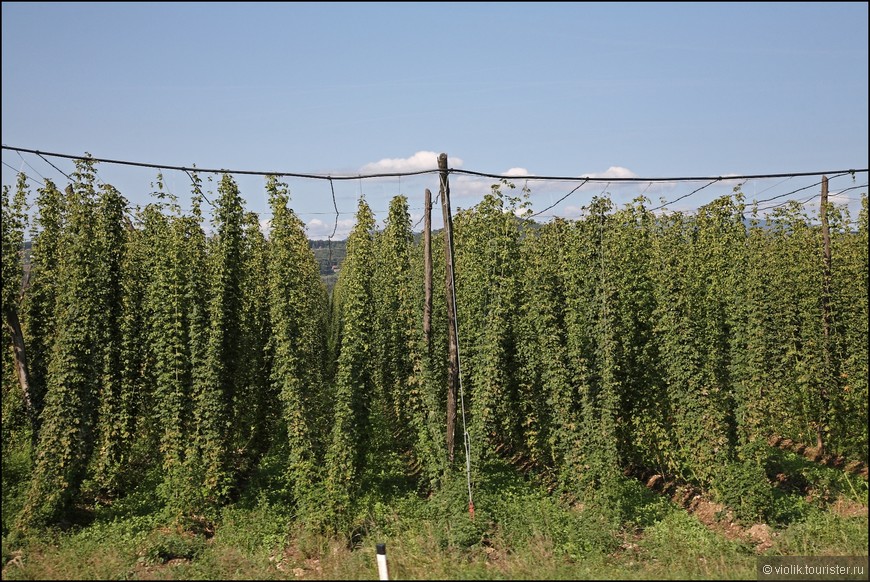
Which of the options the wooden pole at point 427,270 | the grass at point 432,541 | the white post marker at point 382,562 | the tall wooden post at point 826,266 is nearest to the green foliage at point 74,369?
the grass at point 432,541

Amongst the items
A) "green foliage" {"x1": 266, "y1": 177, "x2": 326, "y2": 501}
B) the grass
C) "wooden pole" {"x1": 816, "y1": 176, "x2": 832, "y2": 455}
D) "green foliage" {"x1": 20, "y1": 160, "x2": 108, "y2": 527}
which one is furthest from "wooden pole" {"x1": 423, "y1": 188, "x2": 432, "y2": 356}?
"wooden pole" {"x1": 816, "y1": 176, "x2": 832, "y2": 455}

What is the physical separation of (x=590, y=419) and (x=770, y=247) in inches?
282

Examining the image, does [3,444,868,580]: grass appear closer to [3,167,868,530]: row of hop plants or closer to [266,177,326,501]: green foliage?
[3,167,868,530]: row of hop plants

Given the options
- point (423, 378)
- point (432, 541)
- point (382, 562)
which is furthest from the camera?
point (423, 378)

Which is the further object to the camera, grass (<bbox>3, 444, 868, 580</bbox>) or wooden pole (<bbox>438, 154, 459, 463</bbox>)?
wooden pole (<bbox>438, 154, 459, 463</bbox>)

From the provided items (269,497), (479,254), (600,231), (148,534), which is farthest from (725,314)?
(148,534)

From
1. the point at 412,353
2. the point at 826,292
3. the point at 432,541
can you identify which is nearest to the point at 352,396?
the point at 412,353

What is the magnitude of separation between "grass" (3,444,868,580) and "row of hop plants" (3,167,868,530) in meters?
0.49

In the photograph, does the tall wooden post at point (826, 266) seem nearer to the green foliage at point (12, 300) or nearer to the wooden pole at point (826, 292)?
the wooden pole at point (826, 292)

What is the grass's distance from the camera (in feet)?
27.8

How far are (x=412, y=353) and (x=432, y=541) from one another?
4.12 m

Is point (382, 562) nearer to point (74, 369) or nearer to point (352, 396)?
point (352, 396)

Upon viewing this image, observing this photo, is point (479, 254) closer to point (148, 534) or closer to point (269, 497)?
point (269, 497)

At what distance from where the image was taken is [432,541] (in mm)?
9500
